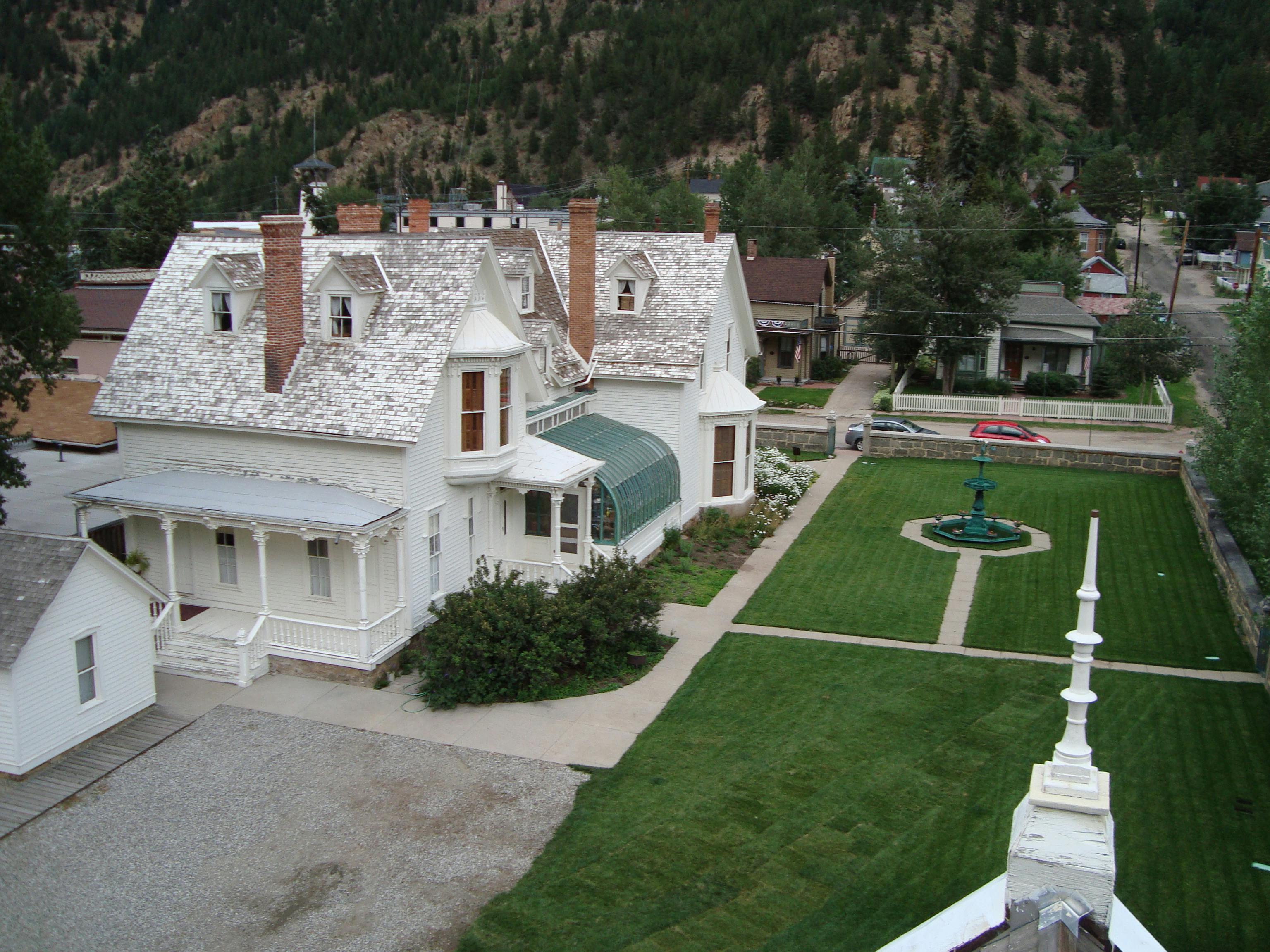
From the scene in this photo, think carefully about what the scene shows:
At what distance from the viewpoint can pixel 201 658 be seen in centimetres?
2173

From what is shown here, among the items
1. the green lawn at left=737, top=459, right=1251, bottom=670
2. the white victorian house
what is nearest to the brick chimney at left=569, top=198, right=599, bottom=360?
the white victorian house

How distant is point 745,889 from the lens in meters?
14.8

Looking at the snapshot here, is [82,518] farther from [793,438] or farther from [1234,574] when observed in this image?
[793,438]

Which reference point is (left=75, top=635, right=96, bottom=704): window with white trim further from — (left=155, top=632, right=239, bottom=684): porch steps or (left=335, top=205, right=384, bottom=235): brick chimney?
(left=335, top=205, right=384, bottom=235): brick chimney

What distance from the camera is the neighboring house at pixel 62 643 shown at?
56.5 feet

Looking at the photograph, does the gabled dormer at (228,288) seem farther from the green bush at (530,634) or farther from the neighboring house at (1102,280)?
the neighboring house at (1102,280)

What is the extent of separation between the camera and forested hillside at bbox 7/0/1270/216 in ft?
464

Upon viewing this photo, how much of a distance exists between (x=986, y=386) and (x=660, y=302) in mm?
30684

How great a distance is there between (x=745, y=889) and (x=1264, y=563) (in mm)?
12366

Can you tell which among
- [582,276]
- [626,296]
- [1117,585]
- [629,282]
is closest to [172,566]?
[582,276]

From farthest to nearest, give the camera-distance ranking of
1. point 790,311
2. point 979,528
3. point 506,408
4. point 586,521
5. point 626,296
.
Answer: point 790,311
point 626,296
point 979,528
point 586,521
point 506,408

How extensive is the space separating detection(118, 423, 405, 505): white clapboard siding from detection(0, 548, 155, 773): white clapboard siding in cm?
420

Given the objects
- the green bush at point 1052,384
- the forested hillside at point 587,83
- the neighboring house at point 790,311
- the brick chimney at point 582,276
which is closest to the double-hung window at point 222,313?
the brick chimney at point 582,276

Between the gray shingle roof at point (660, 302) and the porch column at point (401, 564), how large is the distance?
10.5 meters
